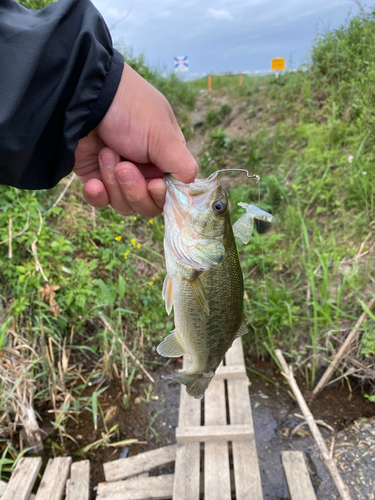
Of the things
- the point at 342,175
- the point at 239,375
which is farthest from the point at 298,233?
the point at 239,375

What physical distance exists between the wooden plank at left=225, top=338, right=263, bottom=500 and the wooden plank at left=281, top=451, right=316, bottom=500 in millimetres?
330

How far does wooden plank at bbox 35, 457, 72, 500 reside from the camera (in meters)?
2.64

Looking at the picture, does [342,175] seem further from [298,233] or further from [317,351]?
[317,351]

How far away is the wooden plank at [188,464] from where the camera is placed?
8.05 ft

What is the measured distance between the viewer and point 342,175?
4.36 metres

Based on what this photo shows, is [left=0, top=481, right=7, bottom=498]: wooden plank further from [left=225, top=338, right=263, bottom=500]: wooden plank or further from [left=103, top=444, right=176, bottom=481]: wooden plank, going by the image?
[left=225, top=338, right=263, bottom=500]: wooden plank

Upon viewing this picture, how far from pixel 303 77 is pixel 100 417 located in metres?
6.63

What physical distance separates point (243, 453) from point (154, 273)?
7.82 feet

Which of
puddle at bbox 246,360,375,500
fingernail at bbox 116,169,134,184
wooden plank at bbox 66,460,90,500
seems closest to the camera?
fingernail at bbox 116,169,134,184

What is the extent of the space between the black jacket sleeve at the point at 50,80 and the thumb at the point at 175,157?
12.9 inches

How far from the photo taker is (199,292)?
4.95 feet

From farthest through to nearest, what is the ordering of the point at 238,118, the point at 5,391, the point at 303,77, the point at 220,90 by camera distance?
the point at 220,90, the point at 238,118, the point at 303,77, the point at 5,391

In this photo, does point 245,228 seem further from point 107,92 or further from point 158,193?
point 107,92

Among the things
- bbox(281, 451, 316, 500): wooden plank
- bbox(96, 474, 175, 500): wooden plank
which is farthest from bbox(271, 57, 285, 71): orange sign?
bbox(96, 474, 175, 500): wooden plank
